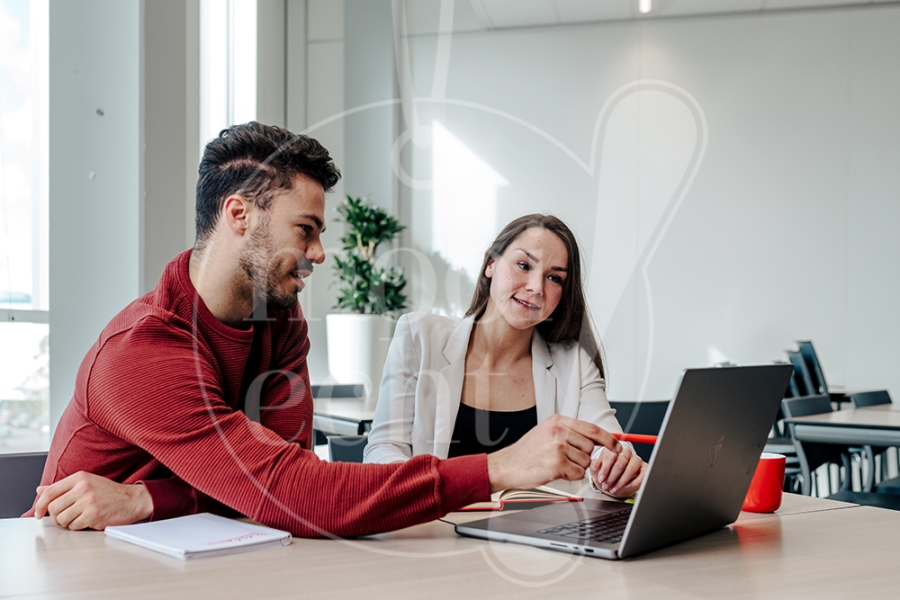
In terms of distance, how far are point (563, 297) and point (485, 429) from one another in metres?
0.38

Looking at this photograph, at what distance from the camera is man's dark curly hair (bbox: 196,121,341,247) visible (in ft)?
4.35

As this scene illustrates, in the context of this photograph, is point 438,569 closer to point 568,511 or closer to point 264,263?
point 568,511

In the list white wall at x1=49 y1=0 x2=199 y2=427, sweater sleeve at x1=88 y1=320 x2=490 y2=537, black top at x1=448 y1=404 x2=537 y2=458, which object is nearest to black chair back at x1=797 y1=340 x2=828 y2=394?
black top at x1=448 y1=404 x2=537 y2=458

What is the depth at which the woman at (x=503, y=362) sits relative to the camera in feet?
5.92

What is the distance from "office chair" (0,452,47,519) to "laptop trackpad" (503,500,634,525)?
882 millimetres

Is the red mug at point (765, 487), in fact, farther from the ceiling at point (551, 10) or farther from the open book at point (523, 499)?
the ceiling at point (551, 10)

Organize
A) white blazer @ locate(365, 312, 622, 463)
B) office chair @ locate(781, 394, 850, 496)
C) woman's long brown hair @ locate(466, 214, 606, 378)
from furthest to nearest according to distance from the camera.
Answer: office chair @ locate(781, 394, 850, 496) < woman's long brown hair @ locate(466, 214, 606, 378) < white blazer @ locate(365, 312, 622, 463)

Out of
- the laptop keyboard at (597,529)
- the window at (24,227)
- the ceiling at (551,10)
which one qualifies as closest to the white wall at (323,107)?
the ceiling at (551,10)

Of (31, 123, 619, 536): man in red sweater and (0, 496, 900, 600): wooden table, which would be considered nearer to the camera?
(0, 496, 900, 600): wooden table

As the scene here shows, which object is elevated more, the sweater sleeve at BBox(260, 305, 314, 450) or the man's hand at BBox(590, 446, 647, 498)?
the sweater sleeve at BBox(260, 305, 314, 450)

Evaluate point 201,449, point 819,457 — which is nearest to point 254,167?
point 201,449

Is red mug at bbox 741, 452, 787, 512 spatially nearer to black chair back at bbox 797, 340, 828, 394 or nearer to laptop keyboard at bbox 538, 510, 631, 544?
laptop keyboard at bbox 538, 510, 631, 544

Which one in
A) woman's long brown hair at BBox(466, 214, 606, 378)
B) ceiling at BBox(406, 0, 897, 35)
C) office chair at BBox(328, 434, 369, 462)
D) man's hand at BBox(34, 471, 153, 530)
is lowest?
office chair at BBox(328, 434, 369, 462)

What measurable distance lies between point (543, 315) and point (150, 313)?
951 mm
